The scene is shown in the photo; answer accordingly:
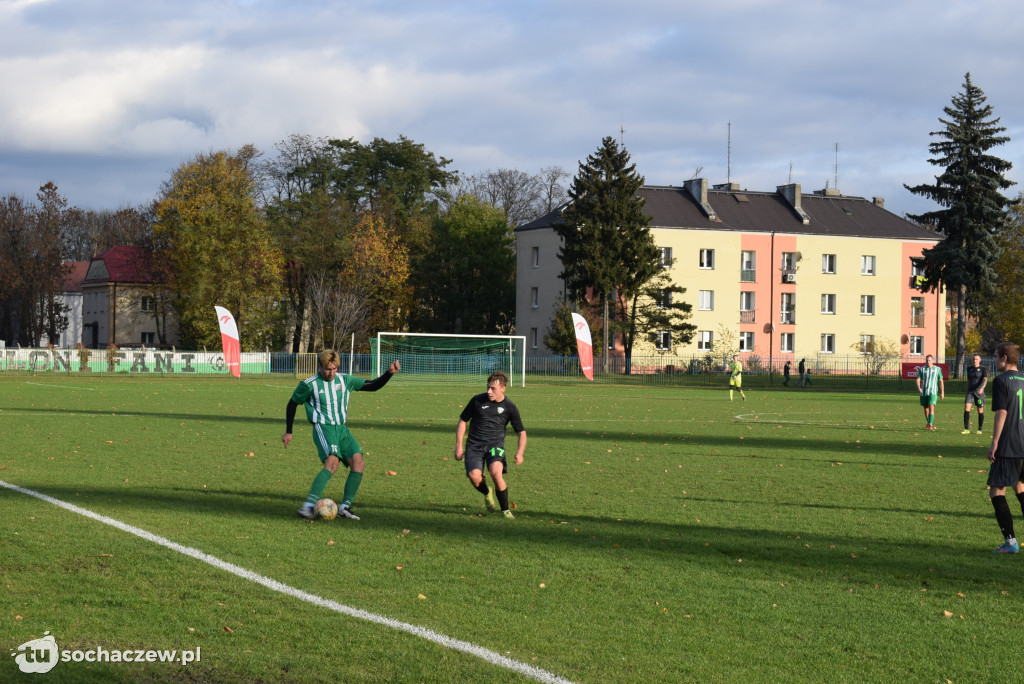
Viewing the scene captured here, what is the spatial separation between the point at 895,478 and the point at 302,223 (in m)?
62.0

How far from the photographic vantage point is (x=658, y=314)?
66188 millimetres

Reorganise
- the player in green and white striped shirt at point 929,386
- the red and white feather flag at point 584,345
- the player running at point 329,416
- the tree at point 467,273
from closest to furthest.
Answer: the player running at point 329,416, the player in green and white striped shirt at point 929,386, the red and white feather flag at point 584,345, the tree at point 467,273

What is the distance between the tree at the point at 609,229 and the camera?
6247cm

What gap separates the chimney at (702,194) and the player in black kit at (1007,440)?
216 feet

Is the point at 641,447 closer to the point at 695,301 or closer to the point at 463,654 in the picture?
the point at 463,654

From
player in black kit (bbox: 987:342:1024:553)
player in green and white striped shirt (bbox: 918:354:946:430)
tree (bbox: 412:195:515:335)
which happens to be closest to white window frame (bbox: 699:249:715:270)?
tree (bbox: 412:195:515:335)

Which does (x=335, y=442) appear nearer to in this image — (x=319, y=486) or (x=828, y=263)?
(x=319, y=486)

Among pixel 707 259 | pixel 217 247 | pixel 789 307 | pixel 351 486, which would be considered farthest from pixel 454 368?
pixel 351 486

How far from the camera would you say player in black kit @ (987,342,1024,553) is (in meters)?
9.62

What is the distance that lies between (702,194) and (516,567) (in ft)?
227

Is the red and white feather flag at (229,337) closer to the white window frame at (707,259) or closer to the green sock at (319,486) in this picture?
the green sock at (319,486)

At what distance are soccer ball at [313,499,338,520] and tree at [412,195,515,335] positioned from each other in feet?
218

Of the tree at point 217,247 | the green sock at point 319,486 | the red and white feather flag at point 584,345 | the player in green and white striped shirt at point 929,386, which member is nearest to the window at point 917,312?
the red and white feather flag at point 584,345

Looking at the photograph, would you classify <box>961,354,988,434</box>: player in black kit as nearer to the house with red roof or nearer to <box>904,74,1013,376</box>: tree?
<box>904,74,1013,376</box>: tree
